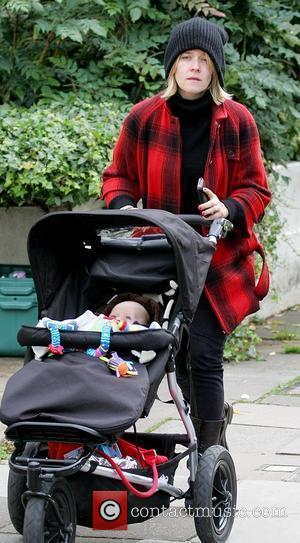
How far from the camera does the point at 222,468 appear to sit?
14.7ft

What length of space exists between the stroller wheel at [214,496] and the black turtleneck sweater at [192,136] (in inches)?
40.2

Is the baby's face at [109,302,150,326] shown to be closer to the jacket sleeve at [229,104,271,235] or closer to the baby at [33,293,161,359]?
the baby at [33,293,161,359]

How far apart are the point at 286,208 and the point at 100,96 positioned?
7.05 ft

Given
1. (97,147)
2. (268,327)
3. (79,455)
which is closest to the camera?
(79,455)

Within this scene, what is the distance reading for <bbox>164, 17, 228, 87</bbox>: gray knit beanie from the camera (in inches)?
184

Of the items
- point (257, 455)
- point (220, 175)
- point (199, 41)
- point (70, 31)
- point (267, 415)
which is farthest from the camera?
point (70, 31)

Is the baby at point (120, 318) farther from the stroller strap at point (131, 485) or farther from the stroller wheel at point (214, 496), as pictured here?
the stroller wheel at point (214, 496)

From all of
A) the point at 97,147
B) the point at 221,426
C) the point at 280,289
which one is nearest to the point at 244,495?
the point at 221,426

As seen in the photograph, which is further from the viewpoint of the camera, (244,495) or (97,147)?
(97,147)

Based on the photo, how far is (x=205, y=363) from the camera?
468cm

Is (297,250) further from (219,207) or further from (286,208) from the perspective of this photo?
(219,207)

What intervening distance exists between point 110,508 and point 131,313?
697 millimetres

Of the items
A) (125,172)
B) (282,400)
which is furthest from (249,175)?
(282,400)

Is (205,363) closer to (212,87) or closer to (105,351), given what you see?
(105,351)
